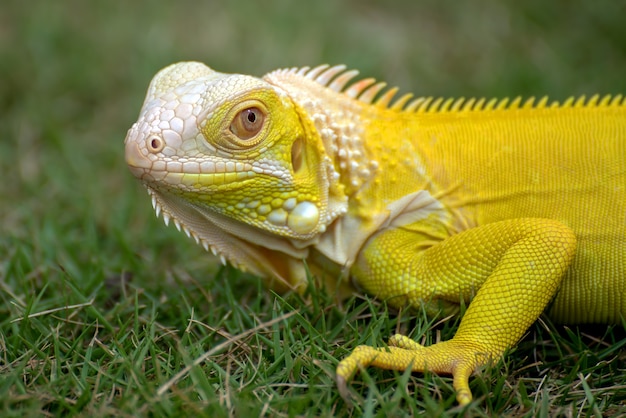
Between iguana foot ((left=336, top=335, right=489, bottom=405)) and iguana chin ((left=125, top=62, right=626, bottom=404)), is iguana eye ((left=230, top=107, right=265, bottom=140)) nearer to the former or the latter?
iguana chin ((left=125, top=62, right=626, bottom=404))

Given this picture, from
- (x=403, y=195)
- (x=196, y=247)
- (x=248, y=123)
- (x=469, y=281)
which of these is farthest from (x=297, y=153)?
(x=196, y=247)

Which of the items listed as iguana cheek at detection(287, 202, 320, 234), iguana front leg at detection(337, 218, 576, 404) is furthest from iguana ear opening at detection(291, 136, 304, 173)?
iguana front leg at detection(337, 218, 576, 404)

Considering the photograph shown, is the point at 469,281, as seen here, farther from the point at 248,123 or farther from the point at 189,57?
the point at 189,57

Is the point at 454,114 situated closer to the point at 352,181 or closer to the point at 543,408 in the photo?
the point at 352,181

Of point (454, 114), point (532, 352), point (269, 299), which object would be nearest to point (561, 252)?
point (532, 352)

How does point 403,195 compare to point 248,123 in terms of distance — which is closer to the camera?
point 248,123

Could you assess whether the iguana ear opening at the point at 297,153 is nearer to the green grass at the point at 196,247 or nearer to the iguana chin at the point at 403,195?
the iguana chin at the point at 403,195
